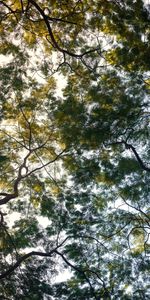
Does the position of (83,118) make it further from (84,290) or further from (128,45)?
(84,290)

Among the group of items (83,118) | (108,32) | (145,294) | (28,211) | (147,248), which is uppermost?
(108,32)

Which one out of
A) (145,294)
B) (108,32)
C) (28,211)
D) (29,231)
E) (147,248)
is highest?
(108,32)

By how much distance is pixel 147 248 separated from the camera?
856 cm

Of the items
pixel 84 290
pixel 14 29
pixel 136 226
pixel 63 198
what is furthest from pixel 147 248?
pixel 14 29

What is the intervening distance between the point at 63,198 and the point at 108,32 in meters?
4.33

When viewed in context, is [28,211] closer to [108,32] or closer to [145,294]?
[145,294]

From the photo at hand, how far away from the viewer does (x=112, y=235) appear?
28.6ft

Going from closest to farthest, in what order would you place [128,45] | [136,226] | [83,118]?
[128,45]
[83,118]
[136,226]

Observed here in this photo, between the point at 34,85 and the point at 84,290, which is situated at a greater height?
the point at 34,85

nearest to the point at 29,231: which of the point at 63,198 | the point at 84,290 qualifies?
the point at 63,198

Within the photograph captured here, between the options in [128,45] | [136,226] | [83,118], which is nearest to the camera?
[128,45]

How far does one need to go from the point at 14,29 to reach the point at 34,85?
1418mm

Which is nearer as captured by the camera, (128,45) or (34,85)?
(128,45)

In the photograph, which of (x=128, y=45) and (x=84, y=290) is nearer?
(x=128, y=45)
